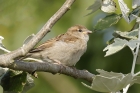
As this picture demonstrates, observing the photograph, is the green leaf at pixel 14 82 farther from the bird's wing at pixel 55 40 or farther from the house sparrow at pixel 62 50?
the bird's wing at pixel 55 40

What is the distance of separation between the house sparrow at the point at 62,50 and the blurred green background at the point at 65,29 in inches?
3.8

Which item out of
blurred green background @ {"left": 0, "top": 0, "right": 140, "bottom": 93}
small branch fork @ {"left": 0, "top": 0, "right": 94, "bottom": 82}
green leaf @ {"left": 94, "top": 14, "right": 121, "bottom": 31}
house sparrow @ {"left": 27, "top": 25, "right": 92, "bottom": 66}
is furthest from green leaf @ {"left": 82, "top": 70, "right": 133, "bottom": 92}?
house sparrow @ {"left": 27, "top": 25, "right": 92, "bottom": 66}

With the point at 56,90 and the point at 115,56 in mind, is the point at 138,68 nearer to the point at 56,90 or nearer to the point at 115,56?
the point at 115,56

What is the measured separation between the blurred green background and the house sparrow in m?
0.10

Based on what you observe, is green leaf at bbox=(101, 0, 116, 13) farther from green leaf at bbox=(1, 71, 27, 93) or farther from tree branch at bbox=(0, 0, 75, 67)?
green leaf at bbox=(1, 71, 27, 93)

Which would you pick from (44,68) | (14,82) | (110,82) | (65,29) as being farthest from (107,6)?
(65,29)

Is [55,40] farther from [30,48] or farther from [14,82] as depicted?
[30,48]

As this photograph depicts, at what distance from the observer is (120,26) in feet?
10.6

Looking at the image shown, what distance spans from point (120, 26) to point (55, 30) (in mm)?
615

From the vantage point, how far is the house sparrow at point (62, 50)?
3203 mm

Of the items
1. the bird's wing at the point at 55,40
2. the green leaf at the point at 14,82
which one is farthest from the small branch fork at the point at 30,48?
the bird's wing at the point at 55,40

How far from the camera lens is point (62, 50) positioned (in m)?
3.35

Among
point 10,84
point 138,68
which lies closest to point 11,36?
point 138,68

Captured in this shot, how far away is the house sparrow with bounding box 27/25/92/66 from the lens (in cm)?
320
